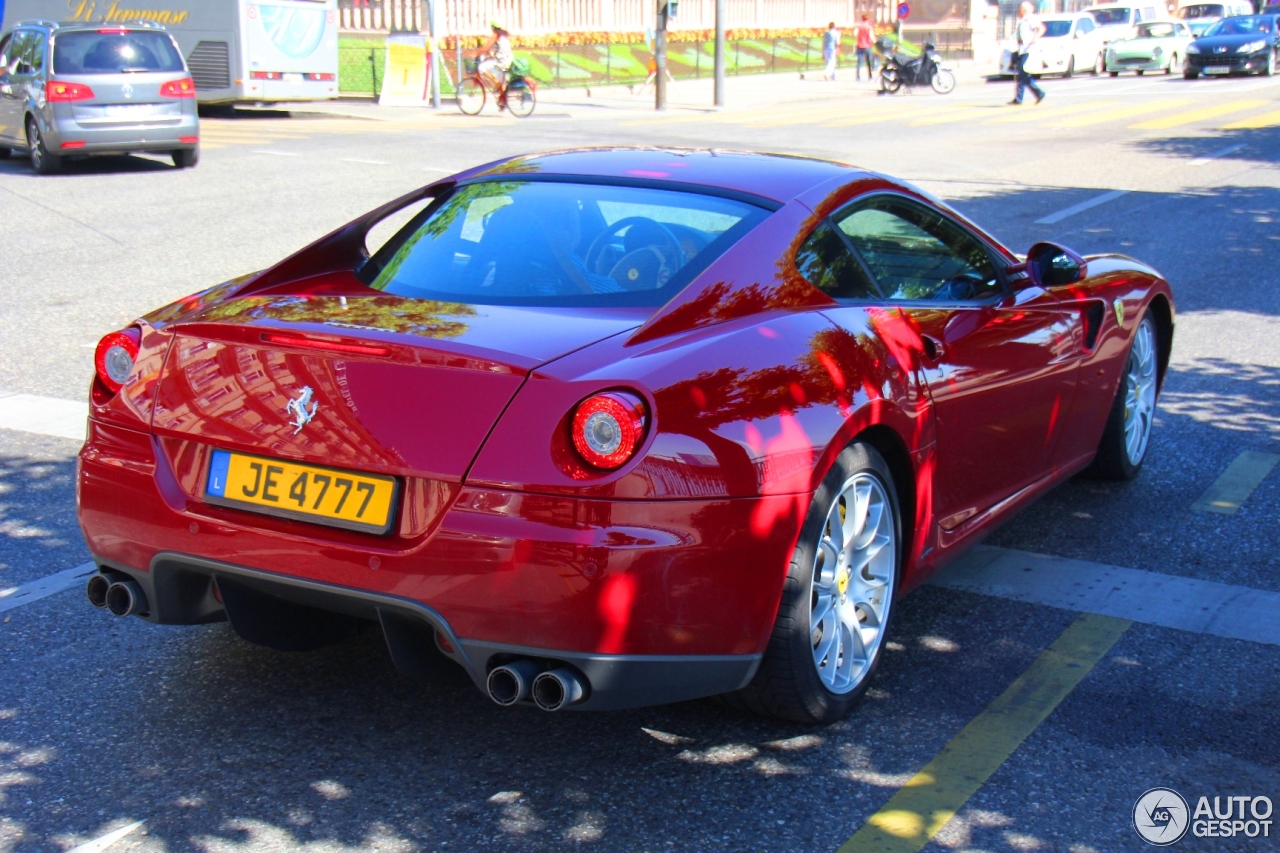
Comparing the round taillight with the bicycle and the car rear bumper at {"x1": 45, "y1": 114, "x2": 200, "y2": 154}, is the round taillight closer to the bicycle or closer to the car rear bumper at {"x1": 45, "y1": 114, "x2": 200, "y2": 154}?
the car rear bumper at {"x1": 45, "y1": 114, "x2": 200, "y2": 154}

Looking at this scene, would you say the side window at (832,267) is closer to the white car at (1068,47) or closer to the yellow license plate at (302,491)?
the yellow license plate at (302,491)

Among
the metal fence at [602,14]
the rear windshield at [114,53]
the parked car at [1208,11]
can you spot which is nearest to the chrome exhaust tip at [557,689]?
the rear windshield at [114,53]

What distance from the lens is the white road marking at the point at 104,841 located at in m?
3.03

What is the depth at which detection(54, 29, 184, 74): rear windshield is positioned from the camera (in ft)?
54.3

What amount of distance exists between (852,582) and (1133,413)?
8.53 ft

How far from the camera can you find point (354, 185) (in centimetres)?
1548

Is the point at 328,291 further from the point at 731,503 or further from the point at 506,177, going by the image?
the point at 731,503

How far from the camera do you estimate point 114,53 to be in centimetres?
1678

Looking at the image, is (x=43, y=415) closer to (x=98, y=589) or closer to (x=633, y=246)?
(x=98, y=589)

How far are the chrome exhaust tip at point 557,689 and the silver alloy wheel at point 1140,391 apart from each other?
10.8ft

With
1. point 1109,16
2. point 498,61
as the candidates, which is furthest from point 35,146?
point 1109,16

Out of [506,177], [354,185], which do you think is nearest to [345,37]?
[354,185]

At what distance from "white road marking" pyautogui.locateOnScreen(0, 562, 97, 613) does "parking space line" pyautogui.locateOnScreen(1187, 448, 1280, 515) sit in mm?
4188
